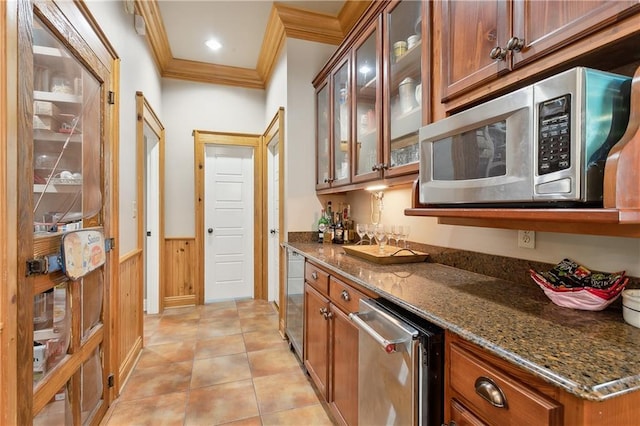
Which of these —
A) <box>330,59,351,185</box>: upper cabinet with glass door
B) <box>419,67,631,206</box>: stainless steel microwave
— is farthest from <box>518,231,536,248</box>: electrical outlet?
<box>330,59,351,185</box>: upper cabinet with glass door

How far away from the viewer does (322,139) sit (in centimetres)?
281

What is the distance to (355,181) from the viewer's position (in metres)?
2.16

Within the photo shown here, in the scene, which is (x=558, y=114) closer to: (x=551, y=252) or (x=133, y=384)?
(x=551, y=252)

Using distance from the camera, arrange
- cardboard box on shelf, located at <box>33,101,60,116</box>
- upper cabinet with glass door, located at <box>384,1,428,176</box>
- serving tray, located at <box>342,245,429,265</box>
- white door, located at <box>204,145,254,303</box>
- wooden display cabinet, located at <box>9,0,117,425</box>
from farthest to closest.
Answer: white door, located at <box>204,145,254,303</box> → serving tray, located at <box>342,245,429,265</box> → upper cabinet with glass door, located at <box>384,1,428,176</box> → cardboard box on shelf, located at <box>33,101,60,116</box> → wooden display cabinet, located at <box>9,0,117,425</box>

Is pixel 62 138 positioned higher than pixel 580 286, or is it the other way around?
pixel 62 138

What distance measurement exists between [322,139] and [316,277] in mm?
1350

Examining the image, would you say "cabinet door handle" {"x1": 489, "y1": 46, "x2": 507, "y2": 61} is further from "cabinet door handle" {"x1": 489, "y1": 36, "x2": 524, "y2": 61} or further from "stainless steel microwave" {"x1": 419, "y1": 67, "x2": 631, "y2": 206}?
"stainless steel microwave" {"x1": 419, "y1": 67, "x2": 631, "y2": 206}

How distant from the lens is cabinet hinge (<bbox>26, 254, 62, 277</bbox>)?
1.14 meters

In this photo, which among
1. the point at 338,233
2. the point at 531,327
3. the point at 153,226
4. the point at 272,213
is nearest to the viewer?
the point at 531,327

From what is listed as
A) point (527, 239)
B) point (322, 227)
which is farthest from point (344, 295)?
point (322, 227)

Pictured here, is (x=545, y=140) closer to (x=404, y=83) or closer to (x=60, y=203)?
(x=404, y=83)

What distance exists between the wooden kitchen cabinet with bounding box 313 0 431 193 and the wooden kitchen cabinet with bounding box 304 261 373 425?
2.23 ft

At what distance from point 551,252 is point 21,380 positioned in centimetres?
196

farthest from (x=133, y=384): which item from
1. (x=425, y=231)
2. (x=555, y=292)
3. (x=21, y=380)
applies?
(x=555, y=292)
